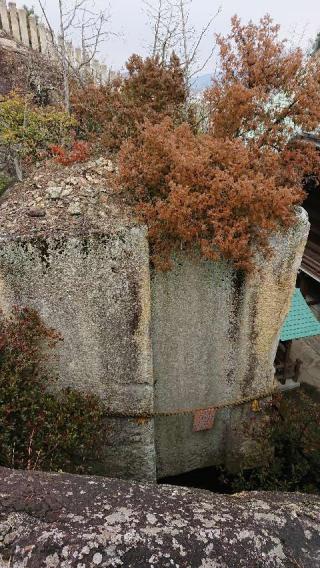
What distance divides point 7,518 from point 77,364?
12.8 feet

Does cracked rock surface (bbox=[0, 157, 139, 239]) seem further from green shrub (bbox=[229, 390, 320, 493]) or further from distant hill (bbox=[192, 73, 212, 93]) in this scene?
Answer: green shrub (bbox=[229, 390, 320, 493])

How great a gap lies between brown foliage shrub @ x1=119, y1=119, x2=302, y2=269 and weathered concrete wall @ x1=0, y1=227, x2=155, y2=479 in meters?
0.62

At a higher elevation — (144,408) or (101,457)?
(144,408)

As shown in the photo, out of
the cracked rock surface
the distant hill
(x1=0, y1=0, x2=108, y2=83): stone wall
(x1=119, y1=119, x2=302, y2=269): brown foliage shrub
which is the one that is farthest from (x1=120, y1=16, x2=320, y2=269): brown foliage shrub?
(x1=0, y1=0, x2=108, y2=83): stone wall

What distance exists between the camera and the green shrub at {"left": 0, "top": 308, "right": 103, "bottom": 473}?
648 cm

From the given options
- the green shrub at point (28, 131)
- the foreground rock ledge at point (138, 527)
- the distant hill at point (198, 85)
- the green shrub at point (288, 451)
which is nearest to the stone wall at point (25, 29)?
the distant hill at point (198, 85)

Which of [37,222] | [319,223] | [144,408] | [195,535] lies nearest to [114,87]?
[37,222]

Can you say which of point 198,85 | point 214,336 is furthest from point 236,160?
point 198,85

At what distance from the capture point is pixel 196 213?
21.3 ft

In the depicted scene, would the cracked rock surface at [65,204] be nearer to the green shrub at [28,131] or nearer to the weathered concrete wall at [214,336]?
the green shrub at [28,131]

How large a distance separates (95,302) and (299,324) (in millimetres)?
8126

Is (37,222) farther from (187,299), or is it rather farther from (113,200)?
(187,299)

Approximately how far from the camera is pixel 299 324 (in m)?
12.8

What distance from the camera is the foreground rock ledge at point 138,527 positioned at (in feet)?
11.9
